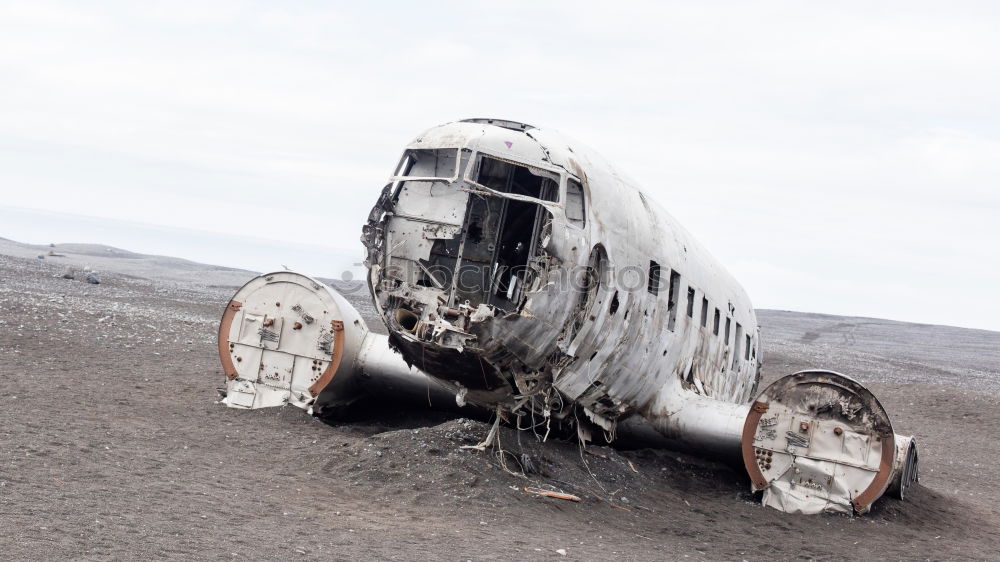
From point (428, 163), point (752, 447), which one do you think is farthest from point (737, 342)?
point (428, 163)

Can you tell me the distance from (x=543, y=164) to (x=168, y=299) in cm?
2965

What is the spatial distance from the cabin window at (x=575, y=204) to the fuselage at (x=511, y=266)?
0.02m

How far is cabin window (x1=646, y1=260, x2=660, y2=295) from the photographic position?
12.4 meters

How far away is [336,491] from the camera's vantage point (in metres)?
10.4

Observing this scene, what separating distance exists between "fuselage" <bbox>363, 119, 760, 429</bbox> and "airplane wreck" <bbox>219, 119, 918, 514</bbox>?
0.08ft

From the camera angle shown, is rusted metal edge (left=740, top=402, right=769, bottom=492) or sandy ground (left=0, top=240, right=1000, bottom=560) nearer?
sandy ground (left=0, top=240, right=1000, bottom=560)

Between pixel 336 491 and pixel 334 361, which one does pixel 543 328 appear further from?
pixel 334 361

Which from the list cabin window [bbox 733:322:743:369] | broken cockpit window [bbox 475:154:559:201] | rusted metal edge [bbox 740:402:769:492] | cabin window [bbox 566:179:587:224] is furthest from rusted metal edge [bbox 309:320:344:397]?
cabin window [bbox 733:322:743:369]

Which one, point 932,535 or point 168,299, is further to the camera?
point 168,299

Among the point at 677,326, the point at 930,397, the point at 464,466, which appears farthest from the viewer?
the point at 930,397

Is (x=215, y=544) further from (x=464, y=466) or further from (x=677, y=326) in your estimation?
(x=677, y=326)

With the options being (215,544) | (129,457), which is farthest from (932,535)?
(129,457)

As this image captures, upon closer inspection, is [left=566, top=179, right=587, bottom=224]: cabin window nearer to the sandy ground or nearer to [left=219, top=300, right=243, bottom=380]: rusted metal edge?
the sandy ground

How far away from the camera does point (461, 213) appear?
9922 millimetres
